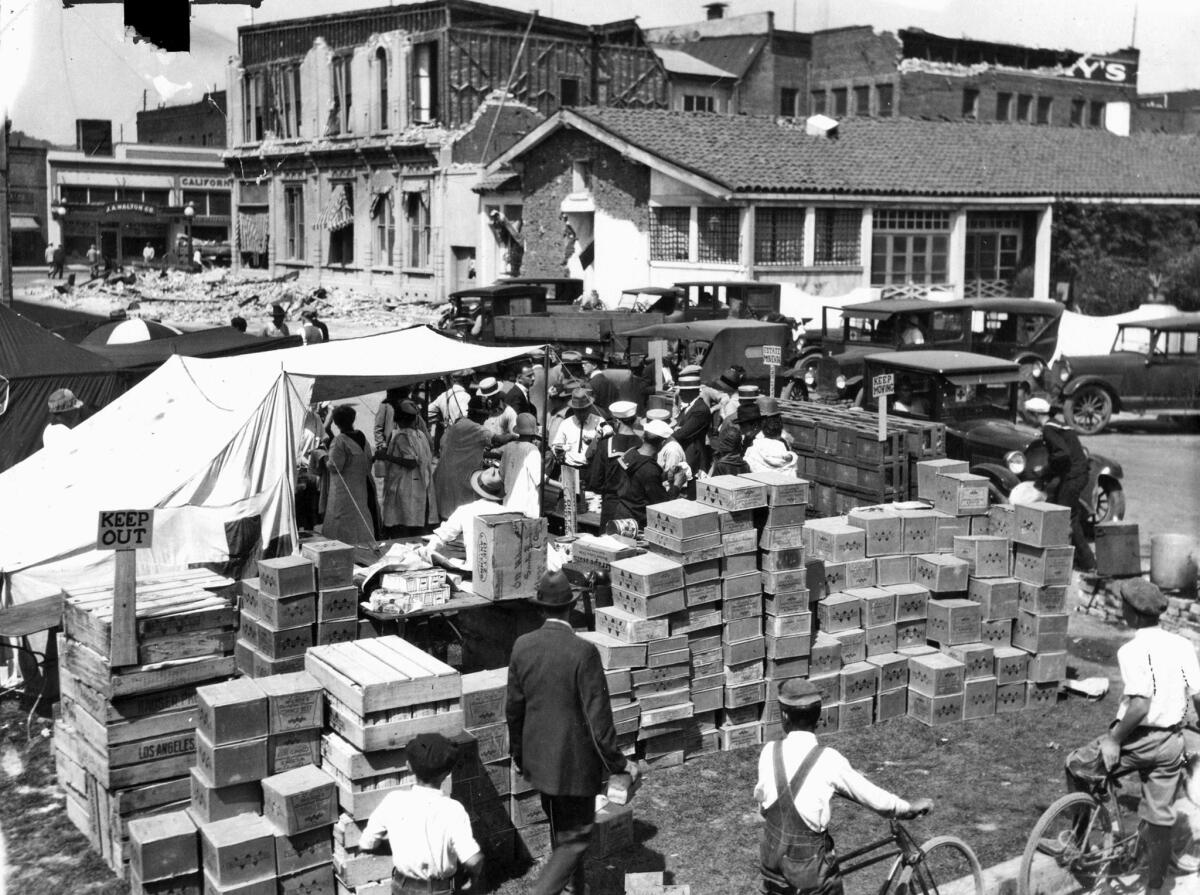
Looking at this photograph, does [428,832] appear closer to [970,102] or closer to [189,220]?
[970,102]

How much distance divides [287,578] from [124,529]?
3.95ft

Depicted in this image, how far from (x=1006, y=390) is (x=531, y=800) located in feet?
33.7

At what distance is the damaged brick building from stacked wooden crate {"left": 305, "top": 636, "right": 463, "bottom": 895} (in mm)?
30799

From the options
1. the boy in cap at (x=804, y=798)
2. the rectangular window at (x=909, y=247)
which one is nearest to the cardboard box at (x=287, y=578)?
the boy in cap at (x=804, y=798)

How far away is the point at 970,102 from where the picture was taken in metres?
49.8

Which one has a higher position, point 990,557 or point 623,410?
point 623,410

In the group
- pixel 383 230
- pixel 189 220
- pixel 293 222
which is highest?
pixel 189 220

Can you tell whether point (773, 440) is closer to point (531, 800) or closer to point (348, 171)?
point (531, 800)

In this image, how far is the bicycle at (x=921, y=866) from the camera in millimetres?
5965

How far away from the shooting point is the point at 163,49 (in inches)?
371

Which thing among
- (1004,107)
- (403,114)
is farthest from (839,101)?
(403,114)

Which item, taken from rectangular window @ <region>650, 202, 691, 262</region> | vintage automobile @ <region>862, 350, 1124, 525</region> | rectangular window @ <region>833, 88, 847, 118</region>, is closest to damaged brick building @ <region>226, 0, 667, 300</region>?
rectangular window @ <region>650, 202, 691, 262</region>

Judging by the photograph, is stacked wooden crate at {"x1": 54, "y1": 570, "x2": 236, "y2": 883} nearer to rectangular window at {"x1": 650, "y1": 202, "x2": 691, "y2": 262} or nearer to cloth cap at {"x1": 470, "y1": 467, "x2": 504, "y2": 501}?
cloth cap at {"x1": 470, "y1": 467, "x2": 504, "y2": 501}

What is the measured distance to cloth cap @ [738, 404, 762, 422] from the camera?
13.4m
